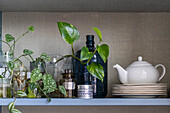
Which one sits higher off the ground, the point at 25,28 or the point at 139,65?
the point at 25,28

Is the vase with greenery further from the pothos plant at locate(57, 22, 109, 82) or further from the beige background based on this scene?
the beige background

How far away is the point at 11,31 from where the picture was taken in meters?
1.34

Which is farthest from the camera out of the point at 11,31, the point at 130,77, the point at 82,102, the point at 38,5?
the point at 11,31

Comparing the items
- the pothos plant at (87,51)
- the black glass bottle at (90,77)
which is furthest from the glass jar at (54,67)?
the pothos plant at (87,51)

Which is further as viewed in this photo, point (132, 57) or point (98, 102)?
point (132, 57)

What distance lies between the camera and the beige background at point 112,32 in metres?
1.33

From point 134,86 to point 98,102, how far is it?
0.16m

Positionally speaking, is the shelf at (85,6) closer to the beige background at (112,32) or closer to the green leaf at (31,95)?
the beige background at (112,32)

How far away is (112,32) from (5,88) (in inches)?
22.4

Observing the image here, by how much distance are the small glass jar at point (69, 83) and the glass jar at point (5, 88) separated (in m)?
0.21

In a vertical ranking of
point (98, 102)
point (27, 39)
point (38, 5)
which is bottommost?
point (98, 102)

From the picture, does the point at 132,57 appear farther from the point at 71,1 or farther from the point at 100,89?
the point at 71,1

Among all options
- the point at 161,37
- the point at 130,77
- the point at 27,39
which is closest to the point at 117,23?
the point at 161,37

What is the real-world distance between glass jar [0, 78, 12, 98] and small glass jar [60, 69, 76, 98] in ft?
0.68
